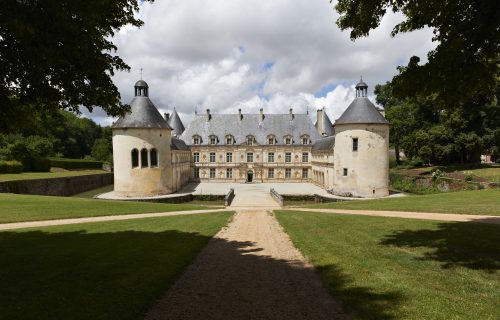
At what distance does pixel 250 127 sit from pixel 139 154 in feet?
70.4

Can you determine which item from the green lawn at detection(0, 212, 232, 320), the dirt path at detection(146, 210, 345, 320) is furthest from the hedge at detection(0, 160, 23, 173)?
the dirt path at detection(146, 210, 345, 320)

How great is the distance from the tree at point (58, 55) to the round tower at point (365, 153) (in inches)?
1098

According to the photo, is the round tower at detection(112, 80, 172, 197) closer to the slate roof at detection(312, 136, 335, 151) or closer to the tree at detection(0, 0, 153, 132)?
the slate roof at detection(312, 136, 335, 151)

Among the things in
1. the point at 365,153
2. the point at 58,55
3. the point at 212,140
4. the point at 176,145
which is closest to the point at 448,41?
the point at 58,55

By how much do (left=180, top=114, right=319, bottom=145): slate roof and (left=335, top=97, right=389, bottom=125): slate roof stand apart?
51.9 ft

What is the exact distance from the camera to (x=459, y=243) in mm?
9039

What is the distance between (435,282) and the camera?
626 centimetres

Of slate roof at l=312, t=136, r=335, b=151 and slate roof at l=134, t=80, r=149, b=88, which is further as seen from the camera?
slate roof at l=312, t=136, r=335, b=151

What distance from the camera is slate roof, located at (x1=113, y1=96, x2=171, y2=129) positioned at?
32531mm

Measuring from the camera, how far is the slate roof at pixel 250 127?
163 ft

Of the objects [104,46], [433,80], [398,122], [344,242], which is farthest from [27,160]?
[398,122]

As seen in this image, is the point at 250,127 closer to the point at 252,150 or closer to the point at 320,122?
the point at 252,150

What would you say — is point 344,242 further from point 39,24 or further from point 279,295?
point 39,24

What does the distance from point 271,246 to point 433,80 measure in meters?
6.24
